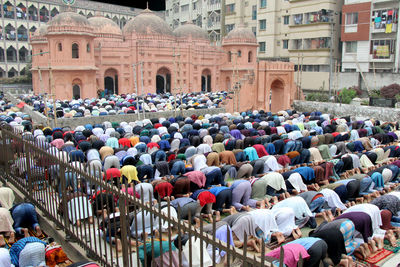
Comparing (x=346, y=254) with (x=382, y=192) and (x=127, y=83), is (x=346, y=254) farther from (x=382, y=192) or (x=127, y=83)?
(x=127, y=83)

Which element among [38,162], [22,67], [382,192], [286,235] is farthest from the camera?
[22,67]

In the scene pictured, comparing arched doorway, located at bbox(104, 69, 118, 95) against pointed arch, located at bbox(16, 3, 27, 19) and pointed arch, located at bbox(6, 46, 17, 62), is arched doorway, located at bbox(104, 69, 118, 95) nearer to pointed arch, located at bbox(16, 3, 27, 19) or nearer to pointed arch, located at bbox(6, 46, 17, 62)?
pointed arch, located at bbox(6, 46, 17, 62)

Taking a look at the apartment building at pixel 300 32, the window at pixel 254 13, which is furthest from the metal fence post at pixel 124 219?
the window at pixel 254 13

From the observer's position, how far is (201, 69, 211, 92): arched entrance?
128ft

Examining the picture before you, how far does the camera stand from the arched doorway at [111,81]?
1326 inches

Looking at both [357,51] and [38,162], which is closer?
[38,162]

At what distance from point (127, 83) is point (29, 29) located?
26.4m

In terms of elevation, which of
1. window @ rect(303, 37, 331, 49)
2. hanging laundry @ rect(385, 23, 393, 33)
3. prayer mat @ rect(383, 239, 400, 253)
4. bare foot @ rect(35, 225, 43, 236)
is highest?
hanging laundry @ rect(385, 23, 393, 33)

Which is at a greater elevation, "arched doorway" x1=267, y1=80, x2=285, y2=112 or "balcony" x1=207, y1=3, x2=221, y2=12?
"balcony" x1=207, y1=3, x2=221, y2=12

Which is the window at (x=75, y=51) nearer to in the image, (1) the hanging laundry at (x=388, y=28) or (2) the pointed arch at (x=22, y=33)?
(1) the hanging laundry at (x=388, y=28)

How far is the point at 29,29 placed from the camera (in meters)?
51.3

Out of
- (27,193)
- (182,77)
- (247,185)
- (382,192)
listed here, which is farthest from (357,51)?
(27,193)

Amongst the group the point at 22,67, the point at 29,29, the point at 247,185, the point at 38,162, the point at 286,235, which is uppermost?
the point at 29,29

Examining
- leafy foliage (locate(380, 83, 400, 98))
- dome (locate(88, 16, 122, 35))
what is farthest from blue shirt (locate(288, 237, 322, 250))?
dome (locate(88, 16, 122, 35))
